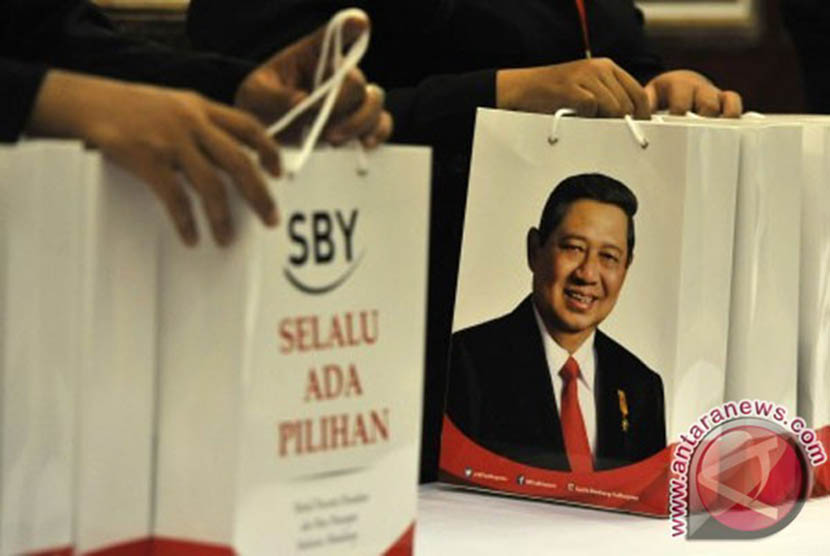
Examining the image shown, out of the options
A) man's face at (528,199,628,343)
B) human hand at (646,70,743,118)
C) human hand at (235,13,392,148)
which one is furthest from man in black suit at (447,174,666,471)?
human hand at (235,13,392,148)

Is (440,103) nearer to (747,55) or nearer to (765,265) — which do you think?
(765,265)

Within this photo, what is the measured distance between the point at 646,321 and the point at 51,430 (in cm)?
59

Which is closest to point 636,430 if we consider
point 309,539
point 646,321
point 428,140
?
point 646,321

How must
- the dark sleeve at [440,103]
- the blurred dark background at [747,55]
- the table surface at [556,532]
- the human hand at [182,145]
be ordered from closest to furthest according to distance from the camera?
the human hand at [182,145], the table surface at [556,532], the dark sleeve at [440,103], the blurred dark background at [747,55]

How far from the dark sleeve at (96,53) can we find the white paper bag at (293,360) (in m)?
0.18

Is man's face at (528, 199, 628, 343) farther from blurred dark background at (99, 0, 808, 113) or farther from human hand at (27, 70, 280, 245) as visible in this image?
blurred dark background at (99, 0, 808, 113)

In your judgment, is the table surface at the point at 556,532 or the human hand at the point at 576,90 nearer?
the table surface at the point at 556,532

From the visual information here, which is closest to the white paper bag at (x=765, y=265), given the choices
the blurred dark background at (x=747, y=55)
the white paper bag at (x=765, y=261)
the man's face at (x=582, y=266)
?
the white paper bag at (x=765, y=261)

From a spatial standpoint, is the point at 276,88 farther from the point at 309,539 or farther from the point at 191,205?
the point at 309,539

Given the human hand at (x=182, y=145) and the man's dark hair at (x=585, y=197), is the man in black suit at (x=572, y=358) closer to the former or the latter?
the man's dark hair at (x=585, y=197)

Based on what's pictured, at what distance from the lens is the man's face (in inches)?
56.1

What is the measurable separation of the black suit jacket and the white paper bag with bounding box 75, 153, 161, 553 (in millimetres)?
521

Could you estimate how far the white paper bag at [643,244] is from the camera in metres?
1.41

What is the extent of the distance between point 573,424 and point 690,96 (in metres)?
0.41
